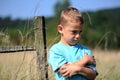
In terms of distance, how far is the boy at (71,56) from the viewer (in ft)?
13.4

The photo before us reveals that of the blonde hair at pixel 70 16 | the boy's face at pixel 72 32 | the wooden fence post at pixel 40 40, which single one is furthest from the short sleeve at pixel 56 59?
the wooden fence post at pixel 40 40

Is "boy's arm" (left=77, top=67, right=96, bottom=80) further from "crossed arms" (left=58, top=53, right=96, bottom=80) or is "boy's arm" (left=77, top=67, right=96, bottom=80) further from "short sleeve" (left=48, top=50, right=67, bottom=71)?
"short sleeve" (left=48, top=50, right=67, bottom=71)

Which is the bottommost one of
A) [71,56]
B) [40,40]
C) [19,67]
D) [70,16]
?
[19,67]

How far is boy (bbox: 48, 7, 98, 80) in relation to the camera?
4082 mm

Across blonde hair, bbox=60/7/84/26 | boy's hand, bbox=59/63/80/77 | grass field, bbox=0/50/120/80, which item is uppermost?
blonde hair, bbox=60/7/84/26

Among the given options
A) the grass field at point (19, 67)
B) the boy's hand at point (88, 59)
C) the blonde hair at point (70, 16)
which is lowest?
the grass field at point (19, 67)

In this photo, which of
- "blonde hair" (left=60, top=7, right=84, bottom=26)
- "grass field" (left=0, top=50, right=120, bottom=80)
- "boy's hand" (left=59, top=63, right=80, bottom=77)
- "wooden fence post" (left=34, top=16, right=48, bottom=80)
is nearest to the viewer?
"boy's hand" (left=59, top=63, right=80, bottom=77)

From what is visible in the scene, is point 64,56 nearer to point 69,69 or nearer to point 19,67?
point 69,69

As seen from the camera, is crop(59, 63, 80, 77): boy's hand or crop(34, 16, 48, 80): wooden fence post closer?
crop(59, 63, 80, 77): boy's hand

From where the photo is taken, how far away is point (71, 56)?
4168 millimetres

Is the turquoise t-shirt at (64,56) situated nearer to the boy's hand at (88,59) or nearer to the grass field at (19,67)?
the boy's hand at (88,59)

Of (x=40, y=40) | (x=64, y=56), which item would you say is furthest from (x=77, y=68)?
(x=40, y=40)

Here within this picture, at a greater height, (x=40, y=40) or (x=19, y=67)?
(x=40, y=40)

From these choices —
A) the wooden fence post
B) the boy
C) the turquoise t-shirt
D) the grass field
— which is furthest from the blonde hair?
the grass field
